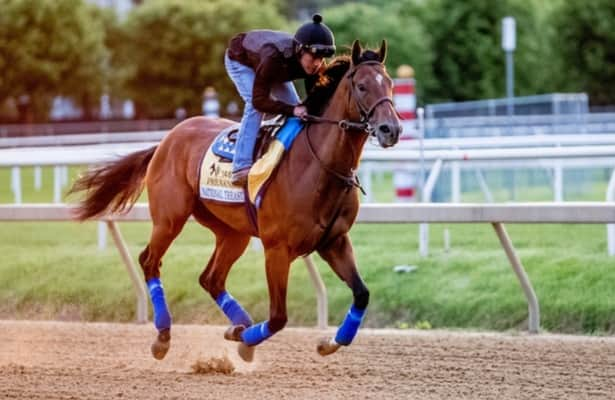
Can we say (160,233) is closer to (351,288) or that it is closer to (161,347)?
(161,347)

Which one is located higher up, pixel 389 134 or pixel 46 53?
pixel 389 134

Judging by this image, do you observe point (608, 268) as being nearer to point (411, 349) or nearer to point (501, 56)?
point (411, 349)

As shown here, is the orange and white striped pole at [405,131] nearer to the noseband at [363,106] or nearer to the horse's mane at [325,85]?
the horse's mane at [325,85]

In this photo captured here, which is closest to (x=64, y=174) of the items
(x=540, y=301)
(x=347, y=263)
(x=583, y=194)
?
(x=583, y=194)

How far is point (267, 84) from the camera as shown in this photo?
283 inches

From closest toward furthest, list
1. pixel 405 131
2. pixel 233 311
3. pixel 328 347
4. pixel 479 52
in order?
pixel 328 347 → pixel 233 311 → pixel 405 131 → pixel 479 52

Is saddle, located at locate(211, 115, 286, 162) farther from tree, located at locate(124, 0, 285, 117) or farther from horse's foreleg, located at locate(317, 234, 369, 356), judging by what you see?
tree, located at locate(124, 0, 285, 117)

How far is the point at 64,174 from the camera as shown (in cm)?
2038

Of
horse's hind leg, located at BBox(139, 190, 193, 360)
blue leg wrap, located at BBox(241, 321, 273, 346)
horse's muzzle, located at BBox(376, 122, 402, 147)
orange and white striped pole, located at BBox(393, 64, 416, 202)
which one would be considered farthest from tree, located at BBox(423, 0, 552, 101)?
horse's muzzle, located at BBox(376, 122, 402, 147)

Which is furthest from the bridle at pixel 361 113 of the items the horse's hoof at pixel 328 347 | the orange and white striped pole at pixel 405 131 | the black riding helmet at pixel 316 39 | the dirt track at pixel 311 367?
the orange and white striped pole at pixel 405 131

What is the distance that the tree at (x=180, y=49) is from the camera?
41875 millimetres

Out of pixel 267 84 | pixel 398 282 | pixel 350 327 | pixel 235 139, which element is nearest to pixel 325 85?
pixel 267 84

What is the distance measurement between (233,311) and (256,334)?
585mm

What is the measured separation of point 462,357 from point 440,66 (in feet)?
117
